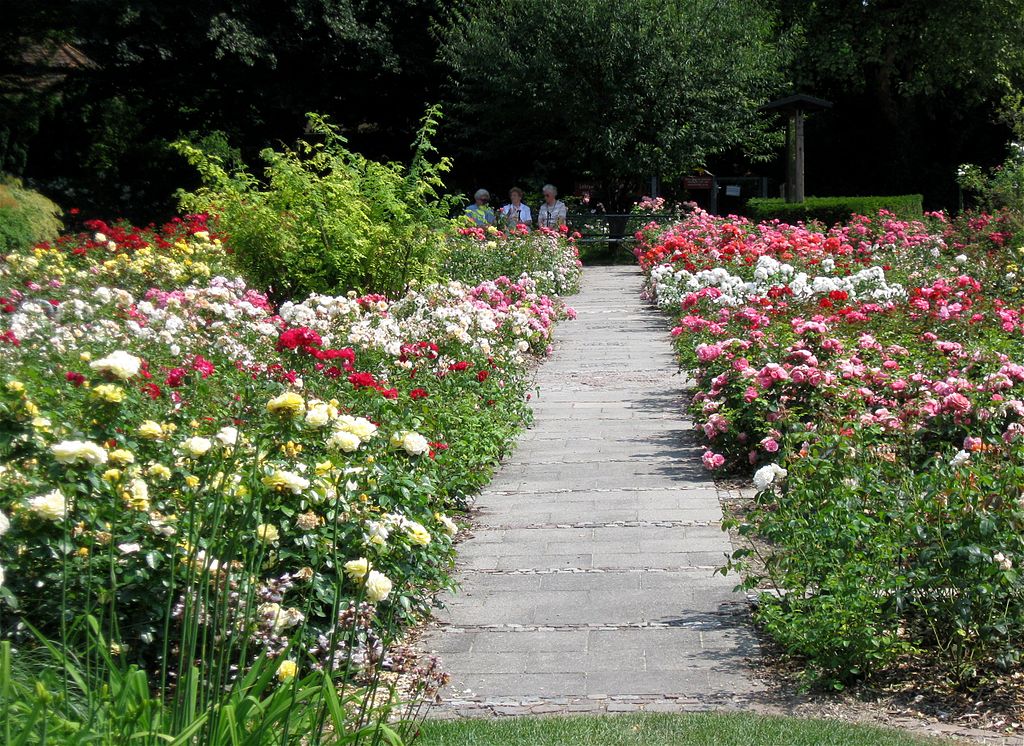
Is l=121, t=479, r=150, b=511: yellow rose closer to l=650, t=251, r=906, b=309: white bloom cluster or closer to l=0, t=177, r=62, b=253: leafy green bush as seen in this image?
l=650, t=251, r=906, b=309: white bloom cluster

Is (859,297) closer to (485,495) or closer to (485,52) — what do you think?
(485,495)

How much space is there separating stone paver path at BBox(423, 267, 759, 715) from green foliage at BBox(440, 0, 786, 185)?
14.0m

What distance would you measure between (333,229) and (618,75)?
12.3 m

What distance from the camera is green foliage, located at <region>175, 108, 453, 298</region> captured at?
10438mm

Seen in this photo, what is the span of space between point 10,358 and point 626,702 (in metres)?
3.52

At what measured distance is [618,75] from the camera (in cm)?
2131

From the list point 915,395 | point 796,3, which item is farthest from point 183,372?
point 796,3

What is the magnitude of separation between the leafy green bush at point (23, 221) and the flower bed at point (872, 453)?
8849 millimetres

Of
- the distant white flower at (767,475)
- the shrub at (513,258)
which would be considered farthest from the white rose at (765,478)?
the shrub at (513,258)

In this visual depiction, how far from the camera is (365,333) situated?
22.0 ft

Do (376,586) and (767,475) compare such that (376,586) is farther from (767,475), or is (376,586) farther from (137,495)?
(767,475)

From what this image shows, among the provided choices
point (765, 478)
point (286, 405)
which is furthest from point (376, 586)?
point (765, 478)

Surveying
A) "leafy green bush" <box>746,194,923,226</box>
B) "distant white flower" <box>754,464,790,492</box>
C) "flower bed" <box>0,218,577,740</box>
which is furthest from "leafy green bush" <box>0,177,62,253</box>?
"distant white flower" <box>754,464,790,492</box>

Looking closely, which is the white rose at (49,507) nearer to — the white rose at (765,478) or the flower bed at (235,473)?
the flower bed at (235,473)
